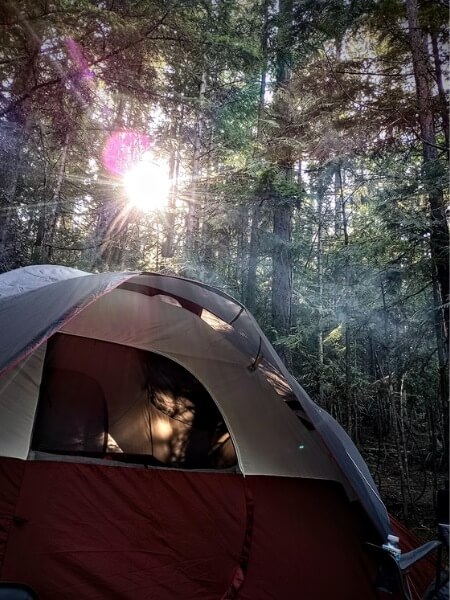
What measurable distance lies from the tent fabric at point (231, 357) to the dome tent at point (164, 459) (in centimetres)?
1

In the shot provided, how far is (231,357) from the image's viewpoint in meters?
3.46

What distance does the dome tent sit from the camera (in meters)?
2.45

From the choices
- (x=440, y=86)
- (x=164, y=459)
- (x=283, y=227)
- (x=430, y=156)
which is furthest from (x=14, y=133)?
(x=440, y=86)

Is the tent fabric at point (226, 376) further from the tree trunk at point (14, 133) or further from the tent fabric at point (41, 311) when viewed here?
the tree trunk at point (14, 133)

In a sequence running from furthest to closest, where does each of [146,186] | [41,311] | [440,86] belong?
[146,186] → [440,86] → [41,311]

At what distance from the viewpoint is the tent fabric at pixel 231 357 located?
231 centimetres

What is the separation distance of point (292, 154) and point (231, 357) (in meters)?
5.03

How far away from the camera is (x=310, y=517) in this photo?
2.84m

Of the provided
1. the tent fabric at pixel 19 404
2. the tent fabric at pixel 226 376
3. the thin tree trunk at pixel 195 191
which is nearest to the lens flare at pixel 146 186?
the thin tree trunk at pixel 195 191

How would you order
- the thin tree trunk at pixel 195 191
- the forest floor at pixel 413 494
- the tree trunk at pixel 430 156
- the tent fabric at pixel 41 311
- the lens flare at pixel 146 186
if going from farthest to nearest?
the lens flare at pixel 146 186 → the thin tree trunk at pixel 195 191 → the tree trunk at pixel 430 156 → the forest floor at pixel 413 494 → the tent fabric at pixel 41 311

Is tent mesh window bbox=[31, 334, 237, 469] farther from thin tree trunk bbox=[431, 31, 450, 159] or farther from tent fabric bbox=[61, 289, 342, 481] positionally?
thin tree trunk bbox=[431, 31, 450, 159]

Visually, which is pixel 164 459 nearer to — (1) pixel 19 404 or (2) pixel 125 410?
(2) pixel 125 410

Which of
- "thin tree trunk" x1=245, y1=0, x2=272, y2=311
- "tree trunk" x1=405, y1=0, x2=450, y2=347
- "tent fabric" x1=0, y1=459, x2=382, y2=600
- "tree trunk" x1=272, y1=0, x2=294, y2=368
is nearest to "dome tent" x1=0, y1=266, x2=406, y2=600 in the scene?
"tent fabric" x1=0, y1=459, x2=382, y2=600

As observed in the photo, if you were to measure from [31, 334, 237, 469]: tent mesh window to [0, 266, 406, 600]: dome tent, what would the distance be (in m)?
0.01
